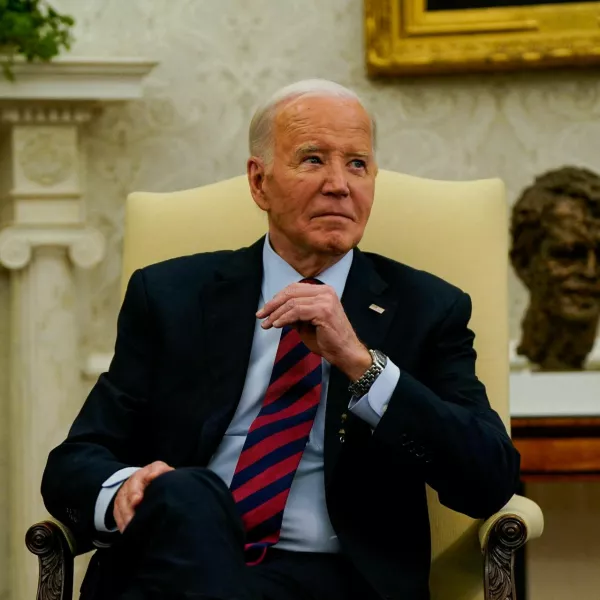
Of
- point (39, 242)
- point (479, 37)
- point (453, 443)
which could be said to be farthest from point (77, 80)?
point (453, 443)

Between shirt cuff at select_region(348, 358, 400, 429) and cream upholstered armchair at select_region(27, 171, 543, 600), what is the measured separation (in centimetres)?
44

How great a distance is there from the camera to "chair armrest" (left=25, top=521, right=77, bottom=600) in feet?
6.89

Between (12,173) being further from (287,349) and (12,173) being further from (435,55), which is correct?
(287,349)

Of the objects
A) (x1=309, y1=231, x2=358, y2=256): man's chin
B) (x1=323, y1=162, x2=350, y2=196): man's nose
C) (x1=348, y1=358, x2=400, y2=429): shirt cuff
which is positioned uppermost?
(x1=323, y1=162, x2=350, y2=196): man's nose

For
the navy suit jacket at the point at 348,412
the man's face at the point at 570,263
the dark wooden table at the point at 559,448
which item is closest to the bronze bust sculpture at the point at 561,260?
the man's face at the point at 570,263

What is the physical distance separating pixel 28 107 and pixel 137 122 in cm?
36

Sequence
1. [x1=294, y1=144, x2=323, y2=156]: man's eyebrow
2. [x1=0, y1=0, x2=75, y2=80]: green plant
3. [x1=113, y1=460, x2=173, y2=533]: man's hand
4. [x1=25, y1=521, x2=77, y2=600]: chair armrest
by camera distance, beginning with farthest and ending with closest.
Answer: [x1=0, y1=0, x2=75, y2=80]: green plant → [x1=294, y1=144, x2=323, y2=156]: man's eyebrow → [x1=25, y1=521, x2=77, y2=600]: chair armrest → [x1=113, y1=460, x2=173, y2=533]: man's hand

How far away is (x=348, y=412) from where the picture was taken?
6.84 feet

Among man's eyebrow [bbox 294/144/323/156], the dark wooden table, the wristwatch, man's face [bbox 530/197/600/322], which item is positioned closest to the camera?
the wristwatch

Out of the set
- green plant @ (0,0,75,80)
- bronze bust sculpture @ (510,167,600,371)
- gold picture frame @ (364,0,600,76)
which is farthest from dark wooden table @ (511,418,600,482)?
green plant @ (0,0,75,80)

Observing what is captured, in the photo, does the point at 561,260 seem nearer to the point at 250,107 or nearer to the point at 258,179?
the point at 258,179

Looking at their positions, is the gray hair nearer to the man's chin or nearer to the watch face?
the man's chin

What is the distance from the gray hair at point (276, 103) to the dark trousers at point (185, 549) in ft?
2.40

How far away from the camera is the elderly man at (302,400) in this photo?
2.00m
